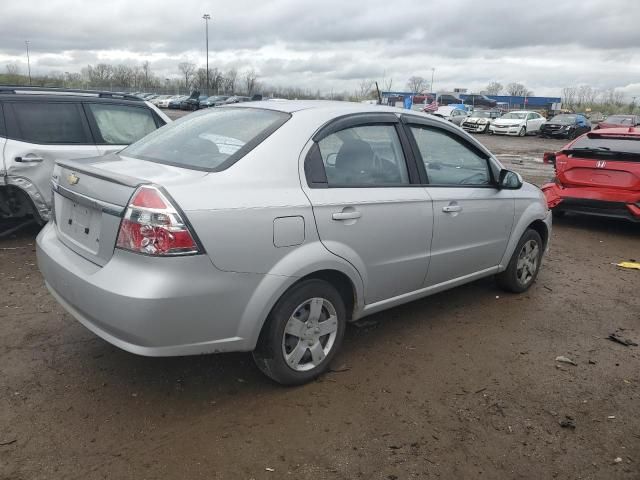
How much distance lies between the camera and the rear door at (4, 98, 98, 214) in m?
5.65

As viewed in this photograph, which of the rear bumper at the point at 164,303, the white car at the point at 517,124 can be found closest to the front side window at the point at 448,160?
the rear bumper at the point at 164,303

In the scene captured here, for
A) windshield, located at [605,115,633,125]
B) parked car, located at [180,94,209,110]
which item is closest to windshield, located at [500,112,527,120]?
windshield, located at [605,115,633,125]

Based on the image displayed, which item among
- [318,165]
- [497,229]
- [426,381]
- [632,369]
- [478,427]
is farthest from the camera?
[497,229]

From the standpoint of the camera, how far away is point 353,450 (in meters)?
2.75

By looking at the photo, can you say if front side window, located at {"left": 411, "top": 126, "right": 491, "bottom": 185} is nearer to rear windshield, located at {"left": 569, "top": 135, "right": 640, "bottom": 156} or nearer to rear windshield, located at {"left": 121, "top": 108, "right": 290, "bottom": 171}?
rear windshield, located at {"left": 121, "top": 108, "right": 290, "bottom": 171}

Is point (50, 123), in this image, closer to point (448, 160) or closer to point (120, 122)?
point (120, 122)

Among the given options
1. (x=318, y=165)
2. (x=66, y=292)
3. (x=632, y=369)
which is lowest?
(x=632, y=369)

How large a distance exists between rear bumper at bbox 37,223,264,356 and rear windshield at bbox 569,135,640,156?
6.43 m

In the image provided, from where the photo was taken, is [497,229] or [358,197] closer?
[358,197]

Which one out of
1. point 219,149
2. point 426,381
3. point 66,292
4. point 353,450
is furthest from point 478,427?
point 66,292

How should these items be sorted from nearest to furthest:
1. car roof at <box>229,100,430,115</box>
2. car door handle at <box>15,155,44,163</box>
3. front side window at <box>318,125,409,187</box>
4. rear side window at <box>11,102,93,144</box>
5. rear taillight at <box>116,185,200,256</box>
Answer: rear taillight at <box>116,185,200,256</box> < front side window at <box>318,125,409,187</box> < car roof at <box>229,100,430,115</box> < car door handle at <box>15,155,44,163</box> < rear side window at <box>11,102,93,144</box>

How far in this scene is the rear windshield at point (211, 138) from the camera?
122 inches

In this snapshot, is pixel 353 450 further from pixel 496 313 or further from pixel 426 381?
pixel 496 313

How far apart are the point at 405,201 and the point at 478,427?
147 centimetres
